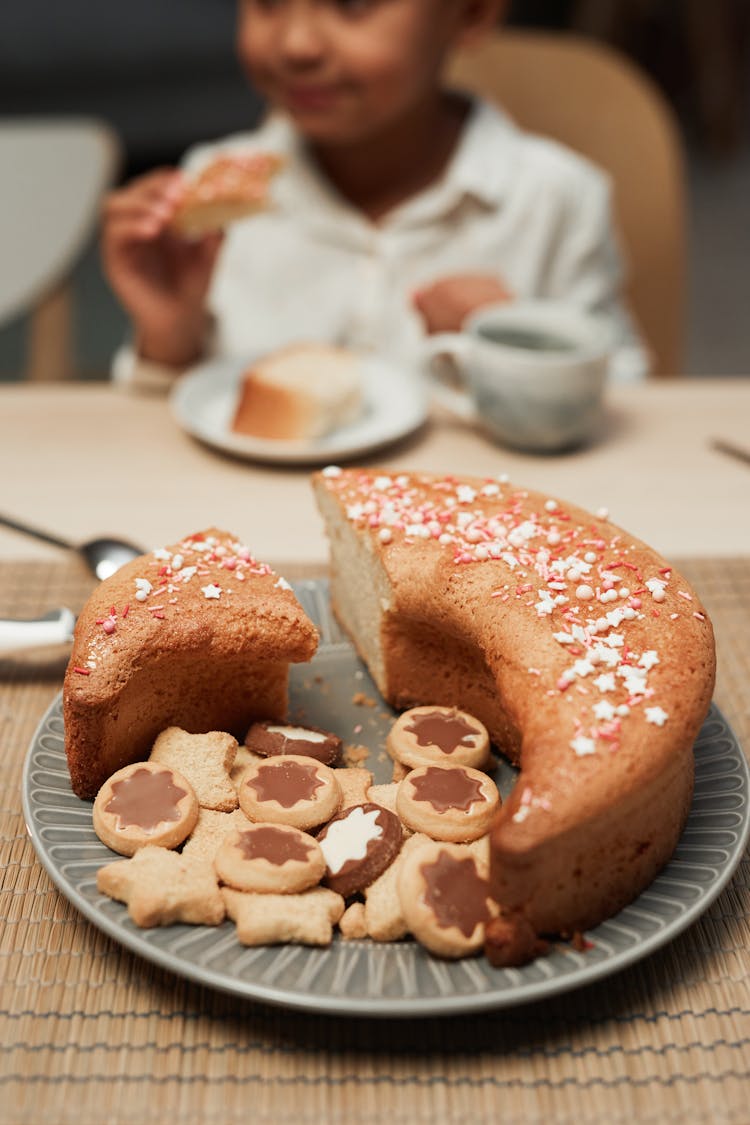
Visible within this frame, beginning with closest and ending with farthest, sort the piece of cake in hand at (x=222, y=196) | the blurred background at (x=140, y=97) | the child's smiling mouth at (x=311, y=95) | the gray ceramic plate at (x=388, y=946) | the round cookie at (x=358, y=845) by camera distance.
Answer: the gray ceramic plate at (x=388, y=946) < the round cookie at (x=358, y=845) < the piece of cake in hand at (x=222, y=196) < the child's smiling mouth at (x=311, y=95) < the blurred background at (x=140, y=97)

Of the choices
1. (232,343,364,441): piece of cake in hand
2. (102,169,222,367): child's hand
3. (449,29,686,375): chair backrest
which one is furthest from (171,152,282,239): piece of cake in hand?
(449,29,686,375): chair backrest

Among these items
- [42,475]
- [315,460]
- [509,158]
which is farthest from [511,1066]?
[509,158]

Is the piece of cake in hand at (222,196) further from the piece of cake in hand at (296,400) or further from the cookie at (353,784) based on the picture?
the cookie at (353,784)

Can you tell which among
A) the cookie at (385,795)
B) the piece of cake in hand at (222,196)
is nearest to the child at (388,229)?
the piece of cake in hand at (222,196)

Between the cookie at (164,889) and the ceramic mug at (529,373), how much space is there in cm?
96

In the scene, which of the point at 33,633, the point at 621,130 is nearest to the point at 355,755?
the point at 33,633

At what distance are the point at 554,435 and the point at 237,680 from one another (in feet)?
2.52

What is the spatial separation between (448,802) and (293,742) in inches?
7.0

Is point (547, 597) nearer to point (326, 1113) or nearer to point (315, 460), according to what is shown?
point (326, 1113)

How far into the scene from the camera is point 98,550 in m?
1.38

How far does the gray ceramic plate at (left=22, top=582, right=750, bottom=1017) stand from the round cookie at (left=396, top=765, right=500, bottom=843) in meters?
0.10

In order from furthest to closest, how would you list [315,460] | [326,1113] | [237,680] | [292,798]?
[315,460]
[237,680]
[292,798]
[326,1113]

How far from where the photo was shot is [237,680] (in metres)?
1.05

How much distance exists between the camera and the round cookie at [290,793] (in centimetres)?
89
